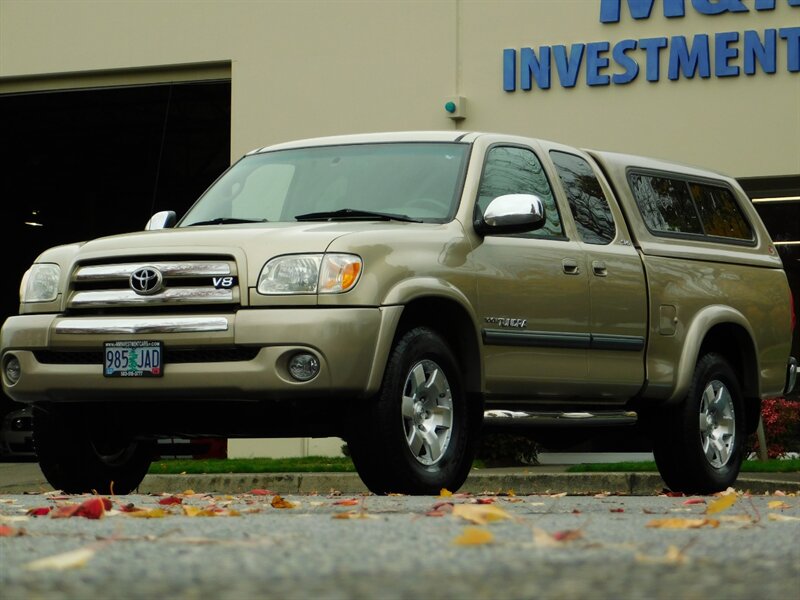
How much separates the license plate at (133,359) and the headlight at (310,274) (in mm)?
587

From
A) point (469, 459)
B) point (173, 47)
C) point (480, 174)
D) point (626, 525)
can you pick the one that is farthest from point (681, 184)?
point (173, 47)

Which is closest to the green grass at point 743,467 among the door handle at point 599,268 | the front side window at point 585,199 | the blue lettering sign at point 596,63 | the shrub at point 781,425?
the shrub at point 781,425

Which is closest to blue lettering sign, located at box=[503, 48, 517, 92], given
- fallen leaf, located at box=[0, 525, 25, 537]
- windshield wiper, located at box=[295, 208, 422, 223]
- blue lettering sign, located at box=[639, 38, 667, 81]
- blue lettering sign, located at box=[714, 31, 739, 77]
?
blue lettering sign, located at box=[639, 38, 667, 81]

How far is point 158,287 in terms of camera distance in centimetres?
731

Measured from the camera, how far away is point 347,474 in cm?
1180

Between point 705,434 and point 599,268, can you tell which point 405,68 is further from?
point 599,268

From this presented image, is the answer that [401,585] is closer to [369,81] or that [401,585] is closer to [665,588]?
[665,588]

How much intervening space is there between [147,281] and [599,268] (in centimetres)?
261

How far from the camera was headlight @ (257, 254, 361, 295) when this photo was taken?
7043 millimetres

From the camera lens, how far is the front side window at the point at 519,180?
8.35 m

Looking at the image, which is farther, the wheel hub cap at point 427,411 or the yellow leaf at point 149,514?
the wheel hub cap at point 427,411

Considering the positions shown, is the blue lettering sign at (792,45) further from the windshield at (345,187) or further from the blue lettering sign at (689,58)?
the windshield at (345,187)

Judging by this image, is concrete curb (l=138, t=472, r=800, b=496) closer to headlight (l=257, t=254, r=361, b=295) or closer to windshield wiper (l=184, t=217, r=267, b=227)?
windshield wiper (l=184, t=217, r=267, b=227)

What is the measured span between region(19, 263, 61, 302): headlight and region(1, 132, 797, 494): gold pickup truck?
0.05 ft
